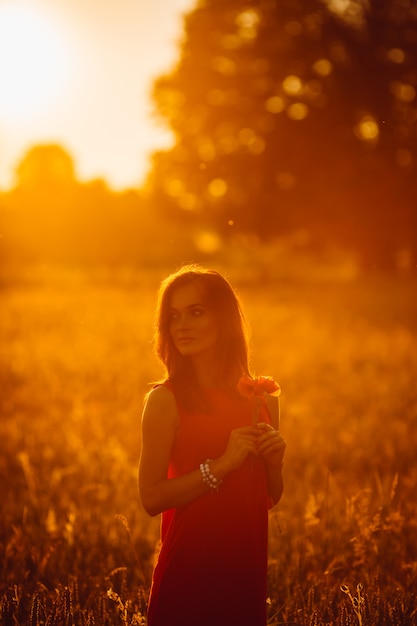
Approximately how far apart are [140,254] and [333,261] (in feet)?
41.6

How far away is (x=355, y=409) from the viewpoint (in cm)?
736

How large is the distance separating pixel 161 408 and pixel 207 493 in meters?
0.32

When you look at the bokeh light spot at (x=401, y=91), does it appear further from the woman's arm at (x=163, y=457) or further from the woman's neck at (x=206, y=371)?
the woman's arm at (x=163, y=457)

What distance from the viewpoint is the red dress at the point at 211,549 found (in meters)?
2.01

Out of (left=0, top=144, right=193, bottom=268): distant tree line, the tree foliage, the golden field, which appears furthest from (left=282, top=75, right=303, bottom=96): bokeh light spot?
(left=0, top=144, right=193, bottom=268): distant tree line

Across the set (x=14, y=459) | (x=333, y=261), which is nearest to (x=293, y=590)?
(x=14, y=459)

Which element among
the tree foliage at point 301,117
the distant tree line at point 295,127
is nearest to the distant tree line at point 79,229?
the distant tree line at point 295,127

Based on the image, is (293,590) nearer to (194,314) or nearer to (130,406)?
(194,314)

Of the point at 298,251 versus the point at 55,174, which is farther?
the point at 55,174

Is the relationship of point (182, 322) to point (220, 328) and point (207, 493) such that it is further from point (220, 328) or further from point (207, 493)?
point (207, 493)

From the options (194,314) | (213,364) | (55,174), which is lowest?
(213,364)

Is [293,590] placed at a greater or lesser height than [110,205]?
lesser

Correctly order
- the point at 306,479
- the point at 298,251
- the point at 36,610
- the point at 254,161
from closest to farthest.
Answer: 1. the point at 36,610
2. the point at 306,479
3. the point at 254,161
4. the point at 298,251

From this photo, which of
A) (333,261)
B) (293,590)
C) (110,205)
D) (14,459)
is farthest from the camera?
(110,205)
